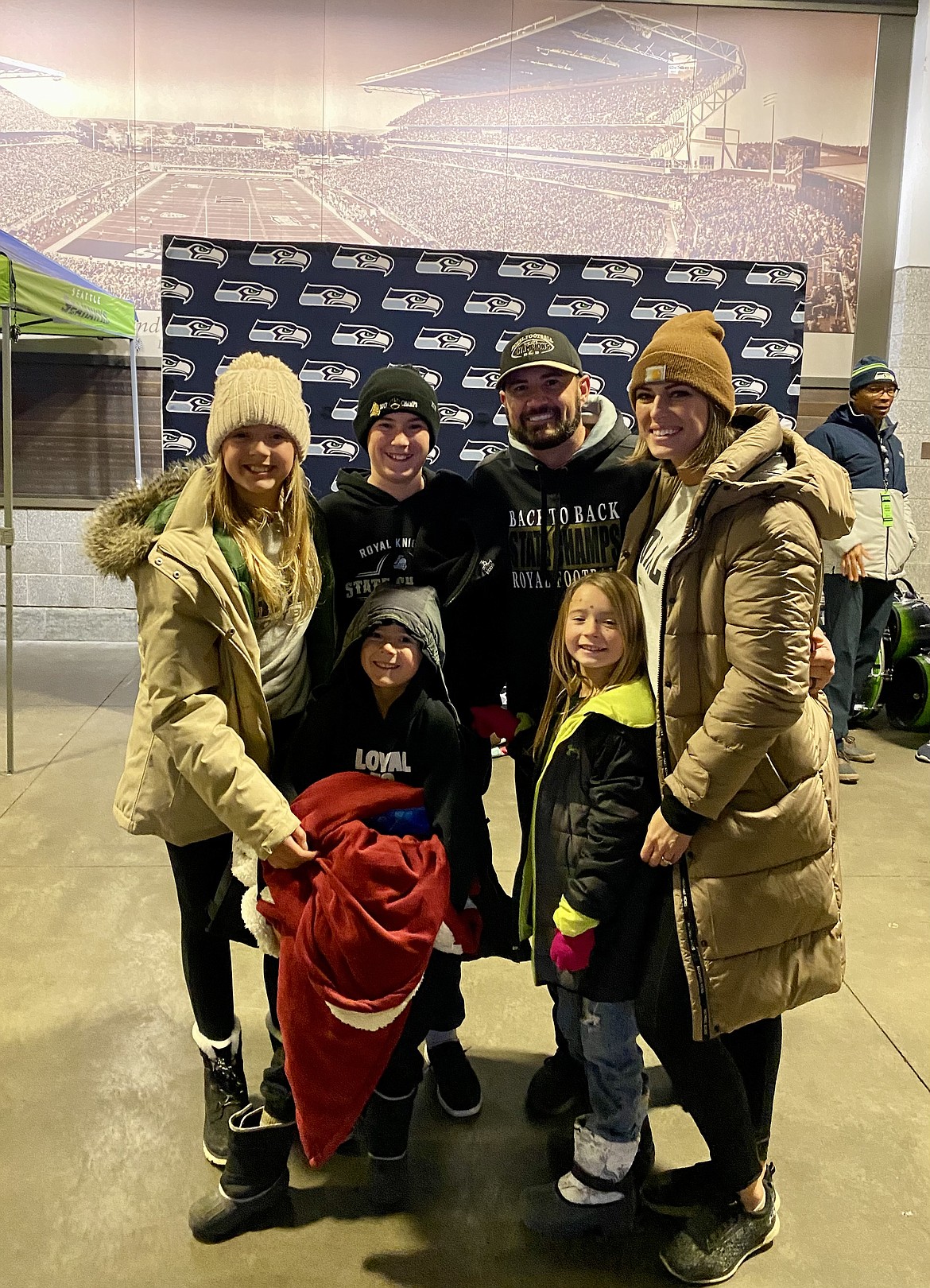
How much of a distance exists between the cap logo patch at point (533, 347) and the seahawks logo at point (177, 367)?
13.5ft

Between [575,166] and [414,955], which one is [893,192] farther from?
[414,955]

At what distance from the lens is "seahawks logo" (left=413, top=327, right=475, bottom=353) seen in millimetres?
5855

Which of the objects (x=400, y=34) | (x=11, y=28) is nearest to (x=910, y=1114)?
(x=400, y=34)

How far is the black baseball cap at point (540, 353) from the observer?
1972 millimetres

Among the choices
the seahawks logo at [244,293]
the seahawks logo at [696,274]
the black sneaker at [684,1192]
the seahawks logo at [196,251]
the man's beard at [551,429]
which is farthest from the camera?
the seahawks logo at [696,274]

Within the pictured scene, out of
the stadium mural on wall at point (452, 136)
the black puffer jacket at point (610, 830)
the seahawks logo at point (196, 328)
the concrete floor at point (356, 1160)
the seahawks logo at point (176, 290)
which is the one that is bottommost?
the concrete floor at point (356, 1160)

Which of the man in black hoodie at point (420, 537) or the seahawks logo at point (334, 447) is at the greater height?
the seahawks logo at point (334, 447)

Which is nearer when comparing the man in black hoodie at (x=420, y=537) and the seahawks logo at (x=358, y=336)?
the man in black hoodie at (x=420, y=537)

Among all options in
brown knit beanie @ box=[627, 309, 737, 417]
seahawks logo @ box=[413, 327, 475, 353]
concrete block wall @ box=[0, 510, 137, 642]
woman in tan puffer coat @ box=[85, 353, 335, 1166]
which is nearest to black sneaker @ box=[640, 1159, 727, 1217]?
woman in tan puffer coat @ box=[85, 353, 335, 1166]

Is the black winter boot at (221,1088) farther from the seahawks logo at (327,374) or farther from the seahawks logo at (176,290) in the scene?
the seahawks logo at (176,290)

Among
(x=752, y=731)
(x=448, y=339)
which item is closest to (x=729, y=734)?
(x=752, y=731)

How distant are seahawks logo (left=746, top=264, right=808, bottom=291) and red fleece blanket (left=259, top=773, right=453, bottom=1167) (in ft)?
17.0

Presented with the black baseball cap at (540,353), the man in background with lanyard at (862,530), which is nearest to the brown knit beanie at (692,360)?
the black baseball cap at (540,353)

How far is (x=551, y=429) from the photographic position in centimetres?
206
